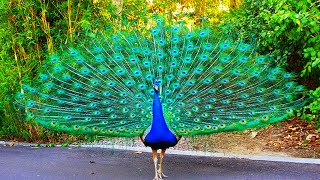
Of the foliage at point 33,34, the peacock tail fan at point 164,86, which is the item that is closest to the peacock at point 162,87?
the peacock tail fan at point 164,86

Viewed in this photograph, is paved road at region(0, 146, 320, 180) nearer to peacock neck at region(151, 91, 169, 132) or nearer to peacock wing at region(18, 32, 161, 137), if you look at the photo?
peacock wing at region(18, 32, 161, 137)

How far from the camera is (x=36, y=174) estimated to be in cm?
601

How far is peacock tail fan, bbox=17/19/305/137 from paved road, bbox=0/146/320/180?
2.02ft

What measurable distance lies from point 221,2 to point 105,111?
1049 centimetres

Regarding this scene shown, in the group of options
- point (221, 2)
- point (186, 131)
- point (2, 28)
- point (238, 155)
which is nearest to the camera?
point (186, 131)

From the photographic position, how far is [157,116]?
17.3 ft

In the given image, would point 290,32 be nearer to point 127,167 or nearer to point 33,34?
point 127,167

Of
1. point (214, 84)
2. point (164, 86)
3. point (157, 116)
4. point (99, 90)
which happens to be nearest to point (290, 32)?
point (214, 84)

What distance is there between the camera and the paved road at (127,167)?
585 centimetres

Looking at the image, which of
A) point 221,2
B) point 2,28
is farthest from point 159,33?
point 221,2

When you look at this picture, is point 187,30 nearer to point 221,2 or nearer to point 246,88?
point 246,88

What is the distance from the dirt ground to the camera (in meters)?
7.19

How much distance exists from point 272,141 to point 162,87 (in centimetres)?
285

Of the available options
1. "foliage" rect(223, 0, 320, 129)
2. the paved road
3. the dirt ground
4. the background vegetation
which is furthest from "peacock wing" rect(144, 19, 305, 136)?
the background vegetation
